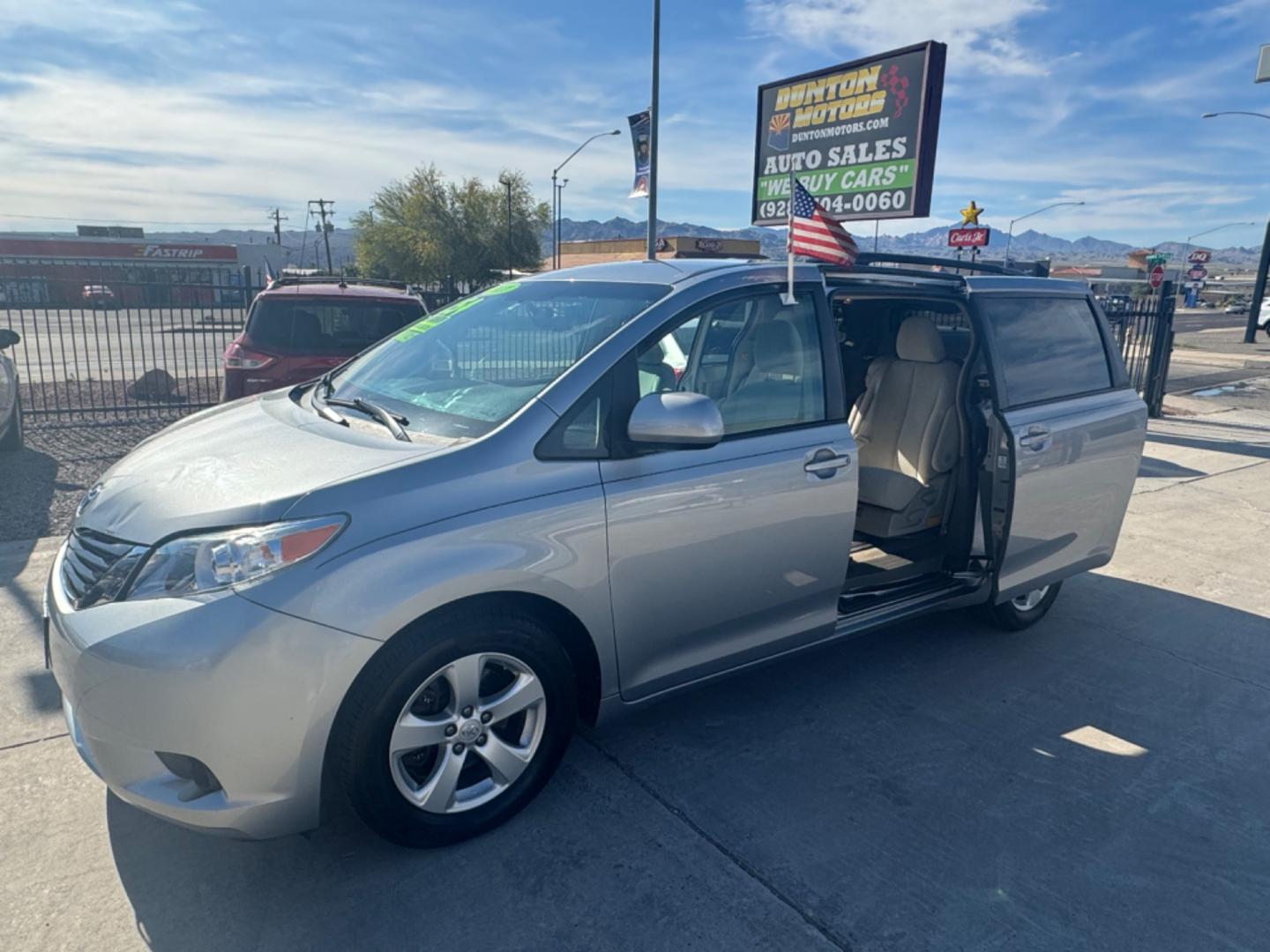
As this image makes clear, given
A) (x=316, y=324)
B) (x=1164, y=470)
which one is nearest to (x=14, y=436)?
(x=316, y=324)

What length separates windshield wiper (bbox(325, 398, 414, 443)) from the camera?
2883 millimetres

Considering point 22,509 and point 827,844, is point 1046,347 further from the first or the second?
point 22,509

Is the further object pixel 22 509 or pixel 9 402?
pixel 9 402

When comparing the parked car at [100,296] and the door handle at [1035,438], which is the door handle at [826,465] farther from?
the parked car at [100,296]

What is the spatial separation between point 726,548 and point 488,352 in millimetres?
1264

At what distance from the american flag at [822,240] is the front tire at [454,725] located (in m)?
2.15

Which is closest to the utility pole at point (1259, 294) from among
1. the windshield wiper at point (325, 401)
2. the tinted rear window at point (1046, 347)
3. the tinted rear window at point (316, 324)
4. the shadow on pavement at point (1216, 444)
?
the shadow on pavement at point (1216, 444)

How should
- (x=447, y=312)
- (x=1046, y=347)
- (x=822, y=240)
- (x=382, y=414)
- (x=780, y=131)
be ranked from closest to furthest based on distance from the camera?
1. (x=382, y=414)
2. (x=822, y=240)
3. (x=447, y=312)
4. (x=1046, y=347)
5. (x=780, y=131)

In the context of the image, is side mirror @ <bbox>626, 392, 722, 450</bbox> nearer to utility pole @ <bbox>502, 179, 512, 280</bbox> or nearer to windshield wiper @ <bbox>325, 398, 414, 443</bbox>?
windshield wiper @ <bbox>325, 398, 414, 443</bbox>

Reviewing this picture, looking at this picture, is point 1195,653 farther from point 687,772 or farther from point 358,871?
point 358,871

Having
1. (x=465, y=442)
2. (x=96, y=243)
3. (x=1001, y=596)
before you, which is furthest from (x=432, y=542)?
(x=96, y=243)

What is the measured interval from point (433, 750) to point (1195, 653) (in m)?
4.06

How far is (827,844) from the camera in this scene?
9.33 ft

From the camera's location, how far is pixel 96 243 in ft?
198
